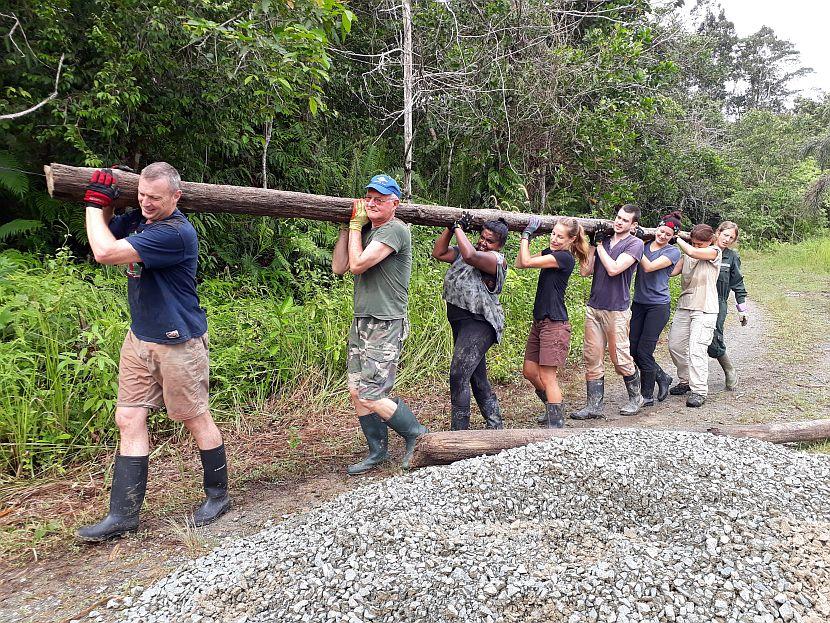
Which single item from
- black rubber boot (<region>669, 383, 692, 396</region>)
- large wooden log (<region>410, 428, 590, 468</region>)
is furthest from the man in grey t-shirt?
large wooden log (<region>410, 428, 590, 468</region>)

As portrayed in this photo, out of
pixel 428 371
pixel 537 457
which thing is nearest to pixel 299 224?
pixel 428 371

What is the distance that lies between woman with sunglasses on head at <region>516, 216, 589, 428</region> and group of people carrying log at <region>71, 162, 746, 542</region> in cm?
1

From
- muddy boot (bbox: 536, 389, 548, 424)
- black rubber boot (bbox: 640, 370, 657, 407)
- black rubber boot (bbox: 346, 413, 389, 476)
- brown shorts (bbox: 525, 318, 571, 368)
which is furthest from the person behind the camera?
black rubber boot (bbox: 640, 370, 657, 407)

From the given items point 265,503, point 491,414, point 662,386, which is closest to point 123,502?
point 265,503

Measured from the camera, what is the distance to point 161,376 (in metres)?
3.61

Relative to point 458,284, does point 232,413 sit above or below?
below

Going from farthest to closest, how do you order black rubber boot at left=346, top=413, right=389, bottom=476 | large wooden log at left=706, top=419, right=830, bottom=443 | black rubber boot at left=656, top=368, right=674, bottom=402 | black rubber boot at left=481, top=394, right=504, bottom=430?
black rubber boot at left=656, top=368, right=674, bottom=402 → black rubber boot at left=481, top=394, right=504, bottom=430 → large wooden log at left=706, top=419, right=830, bottom=443 → black rubber boot at left=346, top=413, right=389, bottom=476

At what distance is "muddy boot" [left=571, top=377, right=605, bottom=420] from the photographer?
613cm

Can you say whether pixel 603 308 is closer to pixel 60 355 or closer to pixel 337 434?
pixel 337 434

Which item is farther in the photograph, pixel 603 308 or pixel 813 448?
pixel 603 308

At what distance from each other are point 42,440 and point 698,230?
687 centimetres

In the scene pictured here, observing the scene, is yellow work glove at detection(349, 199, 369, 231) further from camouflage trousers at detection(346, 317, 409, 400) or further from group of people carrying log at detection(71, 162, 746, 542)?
camouflage trousers at detection(346, 317, 409, 400)

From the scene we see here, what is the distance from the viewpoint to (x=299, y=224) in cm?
877

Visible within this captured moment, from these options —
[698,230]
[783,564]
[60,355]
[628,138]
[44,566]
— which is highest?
[628,138]
